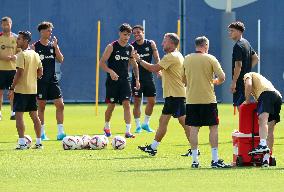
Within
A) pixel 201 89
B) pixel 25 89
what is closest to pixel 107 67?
pixel 25 89

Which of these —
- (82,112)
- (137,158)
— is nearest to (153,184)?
(137,158)

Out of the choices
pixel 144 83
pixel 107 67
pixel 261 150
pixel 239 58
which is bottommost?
pixel 261 150

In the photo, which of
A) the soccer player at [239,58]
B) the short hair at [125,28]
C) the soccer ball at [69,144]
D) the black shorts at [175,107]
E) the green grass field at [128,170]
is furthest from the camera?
the short hair at [125,28]

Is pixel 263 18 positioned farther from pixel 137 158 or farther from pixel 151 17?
A: pixel 137 158

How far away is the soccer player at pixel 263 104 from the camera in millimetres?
14180

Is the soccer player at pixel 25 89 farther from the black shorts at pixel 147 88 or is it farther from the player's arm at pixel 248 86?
the black shorts at pixel 147 88

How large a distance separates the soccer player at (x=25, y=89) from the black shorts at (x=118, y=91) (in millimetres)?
3290

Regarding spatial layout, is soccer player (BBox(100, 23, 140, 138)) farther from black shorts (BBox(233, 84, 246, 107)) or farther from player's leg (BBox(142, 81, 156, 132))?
black shorts (BBox(233, 84, 246, 107))

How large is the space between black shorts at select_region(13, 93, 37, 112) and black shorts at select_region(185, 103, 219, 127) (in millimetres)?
4128

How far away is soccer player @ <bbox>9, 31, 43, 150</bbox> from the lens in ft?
57.4

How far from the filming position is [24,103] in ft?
57.9

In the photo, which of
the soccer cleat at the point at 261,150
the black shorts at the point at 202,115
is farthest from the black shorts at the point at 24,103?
the soccer cleat at the point at 261,150

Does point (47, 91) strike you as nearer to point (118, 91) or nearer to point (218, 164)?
point (118, 91)

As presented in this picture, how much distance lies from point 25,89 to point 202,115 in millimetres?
4395
